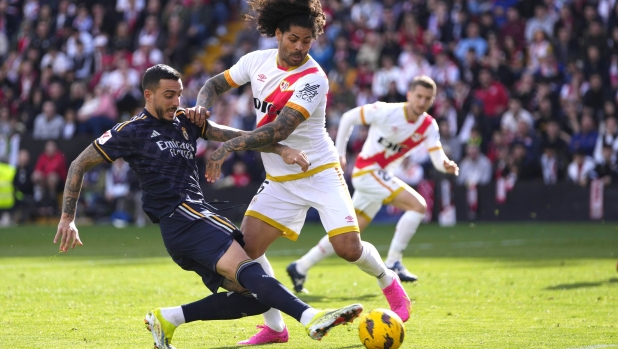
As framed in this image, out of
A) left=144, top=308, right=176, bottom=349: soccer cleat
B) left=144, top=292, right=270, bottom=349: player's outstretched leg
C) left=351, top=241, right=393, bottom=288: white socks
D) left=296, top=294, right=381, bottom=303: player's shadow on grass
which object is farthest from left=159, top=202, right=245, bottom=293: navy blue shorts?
left=296, top=294, right=381, bottom=303: player's shadow on grass

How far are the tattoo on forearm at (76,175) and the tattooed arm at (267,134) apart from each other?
0.85 meters

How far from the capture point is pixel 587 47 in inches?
802

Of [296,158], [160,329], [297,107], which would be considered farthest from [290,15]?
[160,329]

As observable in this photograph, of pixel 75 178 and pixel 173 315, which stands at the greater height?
pixel 75 178

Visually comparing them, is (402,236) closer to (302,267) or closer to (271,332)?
(302,267)

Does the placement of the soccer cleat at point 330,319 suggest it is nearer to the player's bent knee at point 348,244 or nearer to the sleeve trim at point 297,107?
the player's bent knee at point 348,244

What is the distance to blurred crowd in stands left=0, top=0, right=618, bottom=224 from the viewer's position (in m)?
20.1

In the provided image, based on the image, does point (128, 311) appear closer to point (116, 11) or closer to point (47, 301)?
point (47, 301)

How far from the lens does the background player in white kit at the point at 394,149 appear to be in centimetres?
1082

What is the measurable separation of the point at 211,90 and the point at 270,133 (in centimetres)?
105

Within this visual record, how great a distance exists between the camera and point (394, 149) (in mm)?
11219

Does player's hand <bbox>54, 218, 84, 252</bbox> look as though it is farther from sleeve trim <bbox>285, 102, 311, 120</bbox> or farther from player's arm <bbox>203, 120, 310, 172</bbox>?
sleeve trim <bbox>285, 102, 311, 120</bbox>

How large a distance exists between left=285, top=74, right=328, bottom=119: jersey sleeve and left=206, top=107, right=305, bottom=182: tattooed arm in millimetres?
48

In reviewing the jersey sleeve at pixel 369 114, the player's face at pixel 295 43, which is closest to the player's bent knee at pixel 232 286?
the player's face at pixel 295 43
